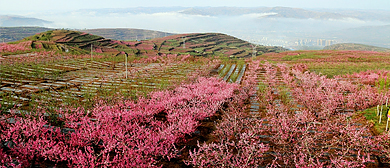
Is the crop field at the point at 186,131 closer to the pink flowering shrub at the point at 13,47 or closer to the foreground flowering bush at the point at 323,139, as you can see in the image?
the foreground flowering bush at the point at 323,139

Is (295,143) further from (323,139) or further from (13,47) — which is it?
(13,47)

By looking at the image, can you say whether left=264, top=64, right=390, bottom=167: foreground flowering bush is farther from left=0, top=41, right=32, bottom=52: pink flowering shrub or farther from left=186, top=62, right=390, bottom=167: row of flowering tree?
left=0, top=41, right=32, bottom=52: pink flowering shrub

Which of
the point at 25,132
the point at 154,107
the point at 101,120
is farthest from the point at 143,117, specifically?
the point at 25,132

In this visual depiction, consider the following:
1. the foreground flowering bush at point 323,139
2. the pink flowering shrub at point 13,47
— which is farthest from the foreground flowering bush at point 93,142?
the pink flowering shrub at point 13,47

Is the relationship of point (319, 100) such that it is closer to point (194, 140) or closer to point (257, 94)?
point (257, 94)

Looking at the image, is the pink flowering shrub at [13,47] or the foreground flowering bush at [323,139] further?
the pink flowering shrub at [13,47]

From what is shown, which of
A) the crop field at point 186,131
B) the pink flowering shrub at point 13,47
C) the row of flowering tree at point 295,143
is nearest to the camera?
the row of flowering tree at point 295,143

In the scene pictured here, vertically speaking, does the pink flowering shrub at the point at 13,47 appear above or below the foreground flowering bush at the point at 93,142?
above

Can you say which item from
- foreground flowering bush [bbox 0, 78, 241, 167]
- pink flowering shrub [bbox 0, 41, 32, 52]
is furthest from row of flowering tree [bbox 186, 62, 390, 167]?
pink flowering shrub [bbox 0, 41, 32, 52]

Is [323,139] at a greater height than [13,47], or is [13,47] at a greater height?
[13,47]

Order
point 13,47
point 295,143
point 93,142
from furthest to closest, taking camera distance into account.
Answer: point 13,47 < point 295,143 < point 93,142

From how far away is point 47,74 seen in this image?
20.2 m

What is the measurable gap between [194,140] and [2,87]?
584 inches

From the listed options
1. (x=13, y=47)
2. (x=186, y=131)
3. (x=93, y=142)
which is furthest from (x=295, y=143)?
(x=13, y=47)
